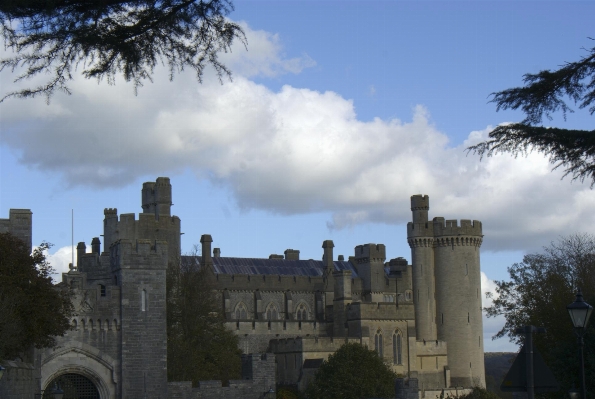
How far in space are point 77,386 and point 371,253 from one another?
39.6 meters

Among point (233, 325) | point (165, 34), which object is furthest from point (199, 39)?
point (233, 325)

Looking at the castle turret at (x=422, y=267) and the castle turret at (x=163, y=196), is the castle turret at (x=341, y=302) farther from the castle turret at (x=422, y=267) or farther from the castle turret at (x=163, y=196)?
the castle turret at (x=163, y=196)

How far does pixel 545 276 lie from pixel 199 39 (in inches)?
1717

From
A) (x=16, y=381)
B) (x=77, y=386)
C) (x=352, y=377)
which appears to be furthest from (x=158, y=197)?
(x=16, y=381)

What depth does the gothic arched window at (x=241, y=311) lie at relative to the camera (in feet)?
218

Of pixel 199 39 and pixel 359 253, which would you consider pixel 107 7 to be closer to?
pixel 199 39

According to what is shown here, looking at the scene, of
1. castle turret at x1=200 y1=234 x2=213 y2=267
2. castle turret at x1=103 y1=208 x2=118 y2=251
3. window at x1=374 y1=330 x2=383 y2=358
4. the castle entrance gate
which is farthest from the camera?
castle turret at x1=200 y1=234 x2=213 y2=267

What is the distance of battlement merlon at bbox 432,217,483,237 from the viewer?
67.6m

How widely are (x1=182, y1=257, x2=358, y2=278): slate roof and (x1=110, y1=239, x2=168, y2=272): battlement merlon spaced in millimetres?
30504

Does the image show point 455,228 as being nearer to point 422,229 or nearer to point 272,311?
point 422,229

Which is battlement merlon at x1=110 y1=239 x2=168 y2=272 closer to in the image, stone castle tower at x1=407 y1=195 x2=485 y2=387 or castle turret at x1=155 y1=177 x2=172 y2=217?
castle turret at x1=155 y1=177 x2=172 y2=217

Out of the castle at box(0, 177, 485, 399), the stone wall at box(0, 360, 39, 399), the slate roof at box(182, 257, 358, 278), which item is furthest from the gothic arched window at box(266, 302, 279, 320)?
the stone wall at box(0, 360, 39, 399)

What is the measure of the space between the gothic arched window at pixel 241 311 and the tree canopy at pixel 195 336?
479 inches

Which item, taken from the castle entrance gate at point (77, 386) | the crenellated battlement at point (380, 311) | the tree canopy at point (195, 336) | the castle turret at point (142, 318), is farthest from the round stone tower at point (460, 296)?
the castle entrance gate at point (77, 386)
